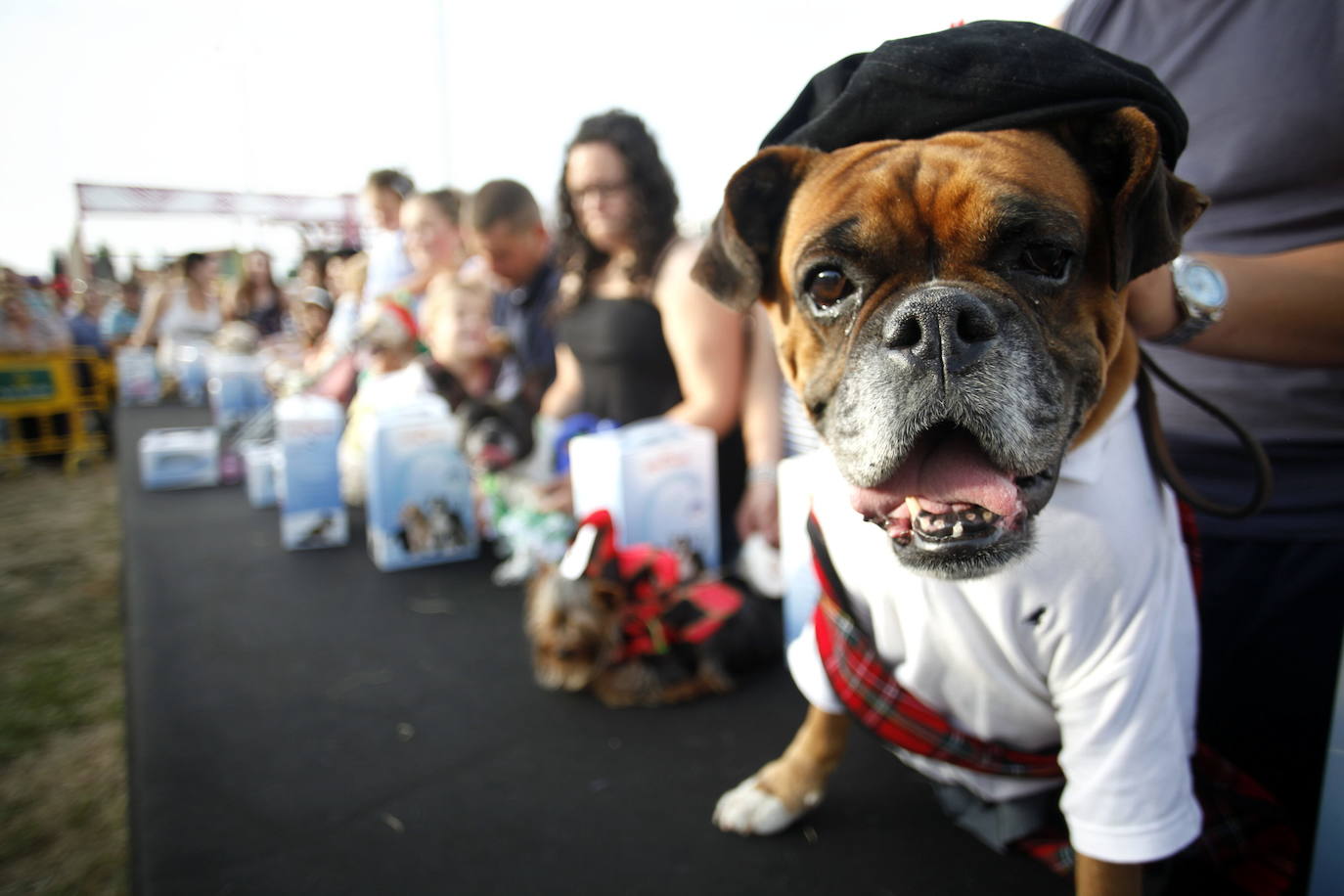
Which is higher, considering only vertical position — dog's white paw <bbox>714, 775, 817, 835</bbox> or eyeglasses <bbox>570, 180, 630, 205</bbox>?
eyeglasses <bbox>570, 180, 630, 205</bbox>

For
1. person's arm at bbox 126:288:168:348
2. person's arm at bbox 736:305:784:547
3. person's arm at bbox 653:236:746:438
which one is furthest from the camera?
person's arm at bbox 126:288:168:348

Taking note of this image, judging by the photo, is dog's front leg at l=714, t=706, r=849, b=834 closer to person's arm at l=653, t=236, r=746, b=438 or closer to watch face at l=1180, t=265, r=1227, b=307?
watch face at l=1180, t=265, r=1227, b=307

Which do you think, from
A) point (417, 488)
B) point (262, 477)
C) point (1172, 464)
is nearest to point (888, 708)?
point (1172, 464)

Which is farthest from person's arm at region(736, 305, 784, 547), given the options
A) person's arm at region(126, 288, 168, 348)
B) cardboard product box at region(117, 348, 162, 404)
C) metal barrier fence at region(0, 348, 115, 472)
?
person's arm at region(126, 288, 168, 348)

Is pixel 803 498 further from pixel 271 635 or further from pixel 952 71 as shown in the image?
pixel 271 635

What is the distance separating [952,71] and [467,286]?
2952 millimetres

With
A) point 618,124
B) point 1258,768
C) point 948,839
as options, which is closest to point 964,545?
point 948,839

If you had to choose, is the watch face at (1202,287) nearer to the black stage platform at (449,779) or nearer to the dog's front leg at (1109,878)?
the dog's front leg at (1109,878)

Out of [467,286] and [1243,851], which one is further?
[467,286]

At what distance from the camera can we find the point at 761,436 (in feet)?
8.58

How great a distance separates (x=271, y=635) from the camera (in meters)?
2.18

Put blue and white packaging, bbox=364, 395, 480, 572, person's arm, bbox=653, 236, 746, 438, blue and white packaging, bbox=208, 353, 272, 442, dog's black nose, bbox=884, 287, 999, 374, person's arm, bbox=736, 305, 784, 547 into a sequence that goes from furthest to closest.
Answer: blue and white packaging, bbox=208, 353, 272, 442 < blue and white packaging, bbox=364, 395, 480, 572 < person's arm, bbox=653, 236, 746, 438 < person's arm, bbox=736, 305, 784, 547 < dog's black nose, bbox=884, 287, 999, 374

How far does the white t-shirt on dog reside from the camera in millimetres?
937

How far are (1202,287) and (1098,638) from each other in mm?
548
